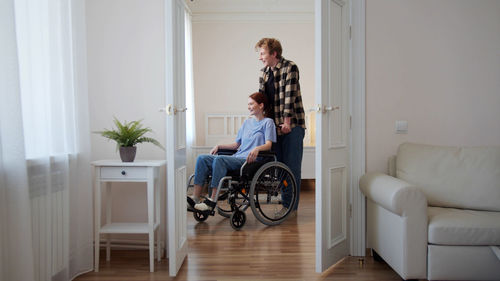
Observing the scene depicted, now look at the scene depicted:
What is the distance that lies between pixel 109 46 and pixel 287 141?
70.6 inches

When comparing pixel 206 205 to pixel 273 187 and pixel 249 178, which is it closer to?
pixel 249 178

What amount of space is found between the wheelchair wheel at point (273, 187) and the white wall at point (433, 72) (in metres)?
0.87

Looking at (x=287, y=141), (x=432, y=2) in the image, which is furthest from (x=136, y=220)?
(x=432, y=2)

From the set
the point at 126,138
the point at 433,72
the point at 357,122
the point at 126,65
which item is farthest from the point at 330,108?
the point at 126,65

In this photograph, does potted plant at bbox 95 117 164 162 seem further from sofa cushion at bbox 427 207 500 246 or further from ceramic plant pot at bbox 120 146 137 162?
sofa cushion at bbox 427 207 500 246

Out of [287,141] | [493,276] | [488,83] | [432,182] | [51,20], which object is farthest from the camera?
[287,141]

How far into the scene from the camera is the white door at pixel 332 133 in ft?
6.77

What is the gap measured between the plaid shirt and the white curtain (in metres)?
1.77

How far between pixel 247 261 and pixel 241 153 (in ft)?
3.95

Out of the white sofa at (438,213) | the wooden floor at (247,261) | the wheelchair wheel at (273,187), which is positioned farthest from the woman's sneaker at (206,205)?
the white sofa at (438,213)

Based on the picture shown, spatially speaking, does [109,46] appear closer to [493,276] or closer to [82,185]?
[82,185]

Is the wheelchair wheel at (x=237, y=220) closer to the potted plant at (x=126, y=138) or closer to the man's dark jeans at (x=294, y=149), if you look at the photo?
the man's dark jeans at (x=294, y=149)

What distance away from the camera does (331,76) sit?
2.17 metres

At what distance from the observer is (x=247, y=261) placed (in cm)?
234
